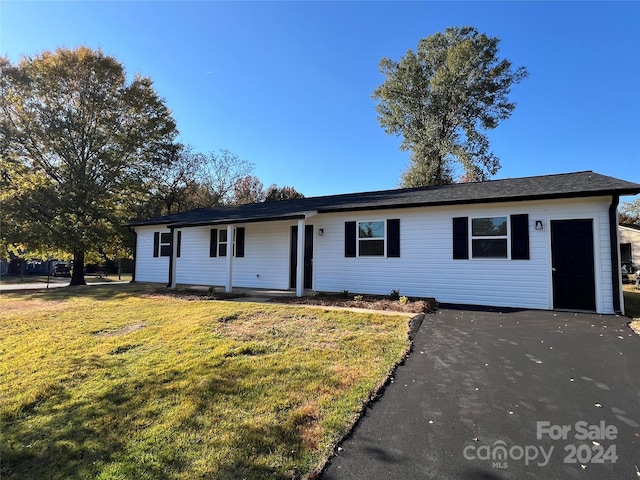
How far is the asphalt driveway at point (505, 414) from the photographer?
247 centimetres

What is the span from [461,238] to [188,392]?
8088 mm

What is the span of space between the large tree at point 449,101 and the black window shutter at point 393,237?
14.4 meters

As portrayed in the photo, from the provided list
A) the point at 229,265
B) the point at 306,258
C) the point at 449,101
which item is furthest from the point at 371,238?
the point at 449,101

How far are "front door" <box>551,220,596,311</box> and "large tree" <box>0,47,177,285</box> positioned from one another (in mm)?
Result: 20034

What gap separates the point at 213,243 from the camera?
1409cm

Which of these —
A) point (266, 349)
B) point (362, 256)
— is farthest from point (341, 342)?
point (362, 256)

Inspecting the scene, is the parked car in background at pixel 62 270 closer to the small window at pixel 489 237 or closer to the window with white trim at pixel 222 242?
the window with white trim at pixel 222 242

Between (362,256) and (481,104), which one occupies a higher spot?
(481,104)

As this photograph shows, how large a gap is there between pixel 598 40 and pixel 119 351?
55.6 feet

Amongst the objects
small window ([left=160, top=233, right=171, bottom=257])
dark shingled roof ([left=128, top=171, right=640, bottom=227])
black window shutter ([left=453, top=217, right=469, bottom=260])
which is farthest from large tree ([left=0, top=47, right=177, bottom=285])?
black window shutter ([left=453, top=217, right=469, bottom=260])

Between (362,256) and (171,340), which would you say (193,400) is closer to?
(171,340)

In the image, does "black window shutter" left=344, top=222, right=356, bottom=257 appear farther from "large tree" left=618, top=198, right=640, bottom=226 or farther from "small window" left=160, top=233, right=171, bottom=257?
"large tree" left=618, top=198, right=640, bottom=226

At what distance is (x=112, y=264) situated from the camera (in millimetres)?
33469

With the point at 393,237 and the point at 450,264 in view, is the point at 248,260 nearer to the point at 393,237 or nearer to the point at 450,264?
the point at 393,237
